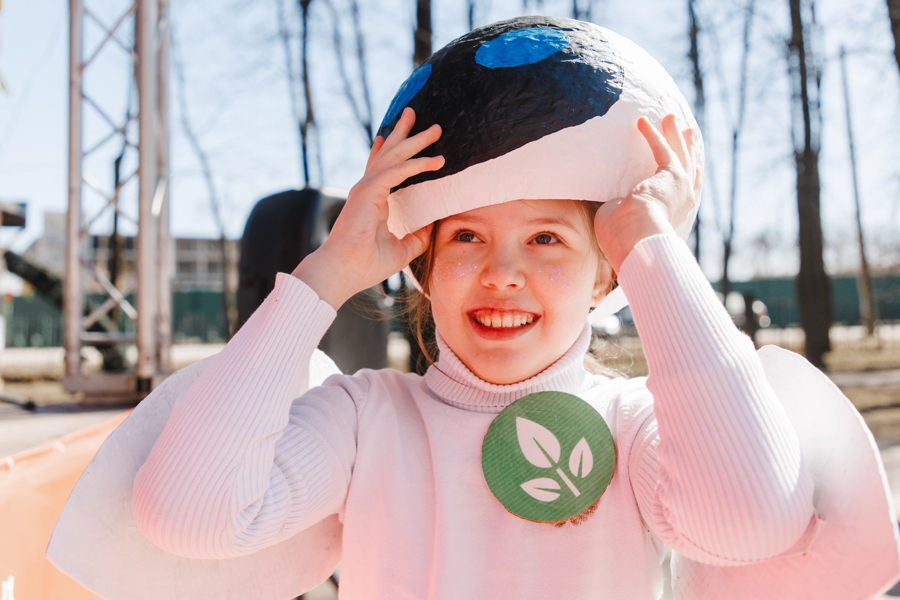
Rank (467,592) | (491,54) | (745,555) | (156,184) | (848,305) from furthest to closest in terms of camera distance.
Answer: (848,305), (156,184), (491,54), (467,592), (745,555)

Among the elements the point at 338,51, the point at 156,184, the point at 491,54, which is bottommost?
the point at 491,54

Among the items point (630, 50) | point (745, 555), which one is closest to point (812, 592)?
point (745, 555)

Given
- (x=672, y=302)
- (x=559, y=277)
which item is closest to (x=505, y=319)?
(x=559, y=277)

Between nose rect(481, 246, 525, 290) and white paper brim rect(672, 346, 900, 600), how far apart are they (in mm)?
439

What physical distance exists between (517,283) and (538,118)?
30 centimetres

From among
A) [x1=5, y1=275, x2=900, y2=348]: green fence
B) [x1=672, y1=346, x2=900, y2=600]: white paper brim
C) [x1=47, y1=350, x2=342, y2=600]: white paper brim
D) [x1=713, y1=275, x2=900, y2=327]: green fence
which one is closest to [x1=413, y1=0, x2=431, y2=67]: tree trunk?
[x1=47, y1=350, x2=342, y2=600]: white paper brim

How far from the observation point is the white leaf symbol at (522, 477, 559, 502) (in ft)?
3.63

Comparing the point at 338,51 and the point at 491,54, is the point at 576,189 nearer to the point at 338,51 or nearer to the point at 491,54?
the point at 491,54

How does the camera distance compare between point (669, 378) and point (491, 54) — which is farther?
point (491, 54)

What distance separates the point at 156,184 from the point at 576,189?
5.76m

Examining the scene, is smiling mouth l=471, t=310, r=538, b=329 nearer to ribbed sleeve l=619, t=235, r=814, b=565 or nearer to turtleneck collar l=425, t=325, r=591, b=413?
turtleneck collar l=425, t=325, r=591, b=413

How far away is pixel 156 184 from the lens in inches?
235

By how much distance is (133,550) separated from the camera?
1.07 m

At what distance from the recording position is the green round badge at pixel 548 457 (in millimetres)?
1104
